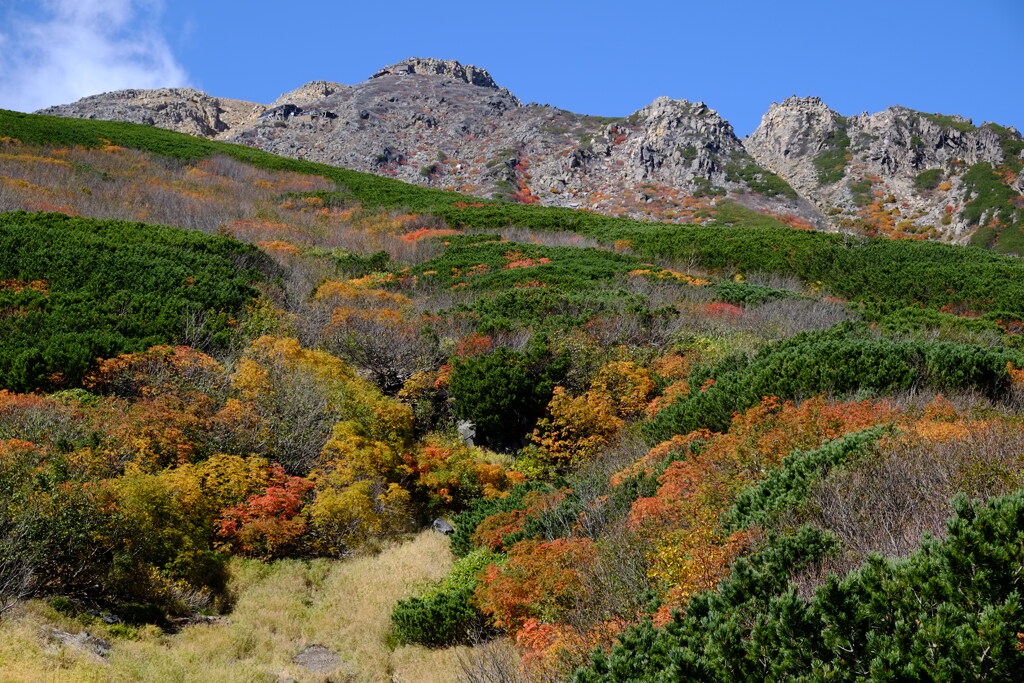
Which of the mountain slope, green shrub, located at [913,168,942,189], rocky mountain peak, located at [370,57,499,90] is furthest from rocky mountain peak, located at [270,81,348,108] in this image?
green shrub, located at [913,168,942,189]

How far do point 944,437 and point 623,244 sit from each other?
26611 millimetres

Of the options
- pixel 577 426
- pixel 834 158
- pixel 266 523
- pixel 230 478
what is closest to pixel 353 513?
pixel 266 523

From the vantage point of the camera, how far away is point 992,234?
49.2m

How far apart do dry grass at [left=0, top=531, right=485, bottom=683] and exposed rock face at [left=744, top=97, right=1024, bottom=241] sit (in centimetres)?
5544

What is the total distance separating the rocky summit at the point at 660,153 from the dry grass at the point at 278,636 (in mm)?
48825

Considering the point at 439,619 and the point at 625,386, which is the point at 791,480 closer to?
the point at 439,619

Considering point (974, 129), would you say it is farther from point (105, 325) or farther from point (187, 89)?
point (187, 89)

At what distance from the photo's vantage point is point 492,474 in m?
12.6

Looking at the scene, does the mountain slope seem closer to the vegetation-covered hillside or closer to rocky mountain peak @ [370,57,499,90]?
rocky mountain peak @ [370,57,499,90]

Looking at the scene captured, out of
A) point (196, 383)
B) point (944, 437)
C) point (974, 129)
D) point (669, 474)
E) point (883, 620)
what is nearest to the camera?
point (883, 620)

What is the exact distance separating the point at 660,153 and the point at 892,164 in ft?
75.8

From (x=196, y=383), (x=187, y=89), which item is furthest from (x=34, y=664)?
(x=187, y=89)

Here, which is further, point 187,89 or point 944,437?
point 187,89

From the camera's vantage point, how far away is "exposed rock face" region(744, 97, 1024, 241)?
55.8 m
